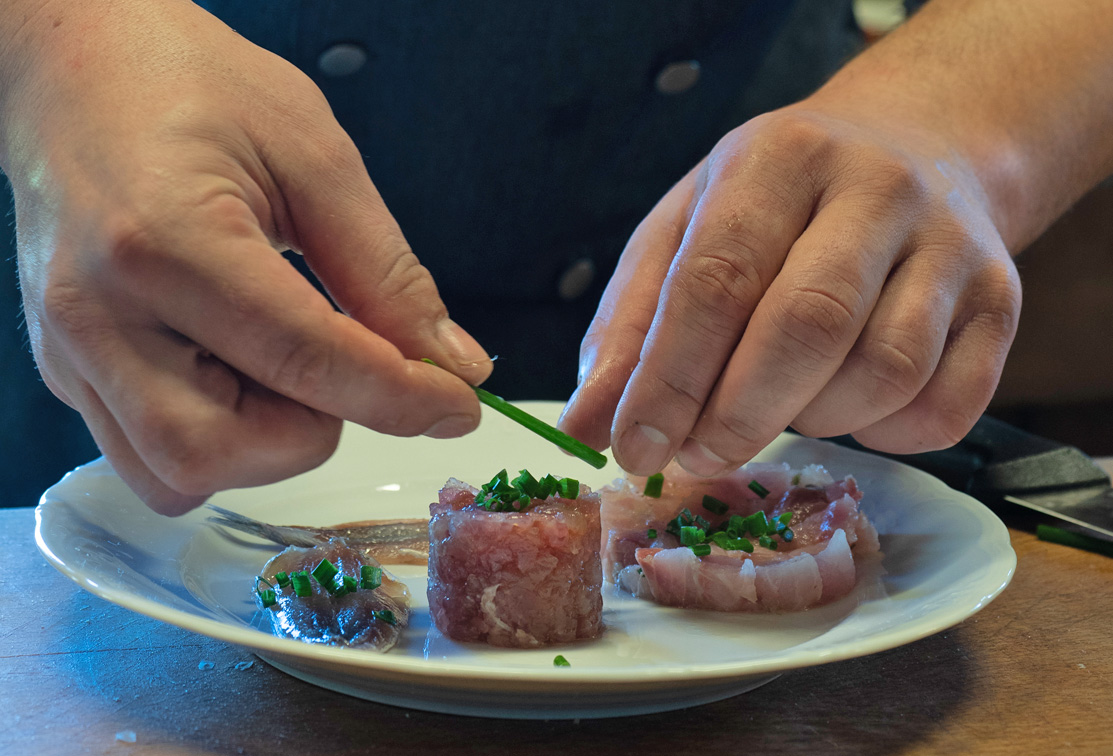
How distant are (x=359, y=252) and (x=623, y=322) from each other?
0.51 metres

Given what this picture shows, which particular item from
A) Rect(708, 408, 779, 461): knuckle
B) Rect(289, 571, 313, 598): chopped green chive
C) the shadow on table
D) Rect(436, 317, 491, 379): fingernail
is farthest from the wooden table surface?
Rect(436, 317, 491, 379): fingernail

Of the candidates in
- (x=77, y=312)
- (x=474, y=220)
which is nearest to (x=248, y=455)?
(x=77, y=312)

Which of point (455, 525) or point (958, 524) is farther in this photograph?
point (958, 524)

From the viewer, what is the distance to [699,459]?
4.38 feet

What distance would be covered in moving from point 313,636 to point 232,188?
1.95 feet

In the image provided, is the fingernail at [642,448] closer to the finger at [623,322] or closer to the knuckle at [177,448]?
the finger at [623,322]

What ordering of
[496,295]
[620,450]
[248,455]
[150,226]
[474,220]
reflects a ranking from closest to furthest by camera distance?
[150,226] < [248,455] < [620,450] < [474,220] < [496,295]

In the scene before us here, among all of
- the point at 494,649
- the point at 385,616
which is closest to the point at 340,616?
the point at 385,616

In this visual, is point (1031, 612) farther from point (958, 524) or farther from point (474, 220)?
point (474, 220)

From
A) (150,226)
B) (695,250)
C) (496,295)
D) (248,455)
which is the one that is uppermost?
(150,226)

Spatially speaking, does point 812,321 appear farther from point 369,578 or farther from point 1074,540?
point 1074,540

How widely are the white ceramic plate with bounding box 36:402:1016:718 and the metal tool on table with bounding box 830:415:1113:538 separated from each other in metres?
0.24

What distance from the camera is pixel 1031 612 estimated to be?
138cm

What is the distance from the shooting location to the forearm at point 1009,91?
165 centimetres
